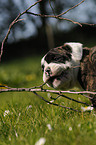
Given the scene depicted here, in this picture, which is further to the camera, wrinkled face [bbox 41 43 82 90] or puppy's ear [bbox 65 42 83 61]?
puppy's ear [bbox 65 42 83 61]

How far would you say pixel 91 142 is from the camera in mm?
1284

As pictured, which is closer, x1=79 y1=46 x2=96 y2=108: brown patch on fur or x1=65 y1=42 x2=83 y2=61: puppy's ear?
x1=79 y1=46 x2=96 y2=108: brown patch on fur

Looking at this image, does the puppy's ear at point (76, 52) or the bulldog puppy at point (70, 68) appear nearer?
the bulldog puppy at point (70, 68)

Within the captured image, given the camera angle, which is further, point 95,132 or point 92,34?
point 92,34

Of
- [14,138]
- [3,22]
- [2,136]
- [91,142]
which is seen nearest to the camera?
[91,142]

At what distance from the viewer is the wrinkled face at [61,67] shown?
2357mm

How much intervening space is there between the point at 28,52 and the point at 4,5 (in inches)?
169

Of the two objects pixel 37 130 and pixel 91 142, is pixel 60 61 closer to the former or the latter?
pixel 37 130

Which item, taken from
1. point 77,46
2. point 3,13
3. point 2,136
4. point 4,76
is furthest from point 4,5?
point 2,136

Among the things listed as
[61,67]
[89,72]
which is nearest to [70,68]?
[61,67]

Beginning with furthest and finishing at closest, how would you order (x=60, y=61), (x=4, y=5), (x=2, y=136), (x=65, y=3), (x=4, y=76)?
(x=4, y=5) → (x=65, y=3) → (x=4, y=76) → (x=60, y=61) → (x=2, y=136)

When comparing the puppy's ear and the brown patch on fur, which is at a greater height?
the puppy's ear

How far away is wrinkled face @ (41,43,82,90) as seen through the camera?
2357 millimetres

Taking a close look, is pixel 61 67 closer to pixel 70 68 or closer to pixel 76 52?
pixel 70 68
